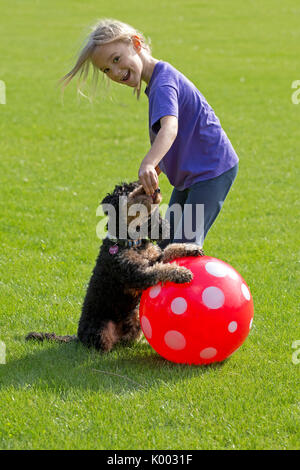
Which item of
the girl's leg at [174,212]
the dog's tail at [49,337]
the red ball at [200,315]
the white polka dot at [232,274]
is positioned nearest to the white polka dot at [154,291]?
the red ball at [200,315]

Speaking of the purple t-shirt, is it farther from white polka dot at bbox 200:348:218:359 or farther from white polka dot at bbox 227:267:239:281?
white polka dot at bbox 200:348:218:359

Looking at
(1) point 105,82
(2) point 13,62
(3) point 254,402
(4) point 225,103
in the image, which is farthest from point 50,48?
(3) point 254,402

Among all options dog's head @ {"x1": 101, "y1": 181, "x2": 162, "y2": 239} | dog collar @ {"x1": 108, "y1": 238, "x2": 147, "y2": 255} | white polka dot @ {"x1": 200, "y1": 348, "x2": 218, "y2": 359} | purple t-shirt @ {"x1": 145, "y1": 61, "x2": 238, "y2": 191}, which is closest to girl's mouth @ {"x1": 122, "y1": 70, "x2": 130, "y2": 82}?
purple t-shirt @ {"x1": 145, "y1": 61, "x2": 238, "y2": 191}

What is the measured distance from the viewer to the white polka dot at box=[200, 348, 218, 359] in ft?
15.8

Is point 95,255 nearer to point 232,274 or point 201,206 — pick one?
point 201,206

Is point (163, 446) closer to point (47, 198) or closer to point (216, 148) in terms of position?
point (216, 148)

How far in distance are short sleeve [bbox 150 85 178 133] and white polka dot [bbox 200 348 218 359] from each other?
171 cm

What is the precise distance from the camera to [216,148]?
5.21 m

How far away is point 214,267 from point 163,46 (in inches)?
785

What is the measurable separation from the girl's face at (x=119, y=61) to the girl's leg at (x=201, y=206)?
3.23 feet

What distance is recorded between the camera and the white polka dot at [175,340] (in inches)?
187

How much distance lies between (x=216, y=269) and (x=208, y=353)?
2.04ft

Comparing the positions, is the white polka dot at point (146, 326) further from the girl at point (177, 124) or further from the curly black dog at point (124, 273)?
the girl at point (177, 124)

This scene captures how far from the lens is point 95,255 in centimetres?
752
